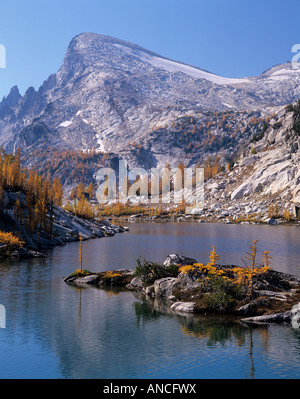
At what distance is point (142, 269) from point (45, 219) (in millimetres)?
66074

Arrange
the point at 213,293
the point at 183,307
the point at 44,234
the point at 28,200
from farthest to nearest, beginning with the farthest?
the point at 28,200, the point at 44,234, the point at 183,307, the point at 213,293

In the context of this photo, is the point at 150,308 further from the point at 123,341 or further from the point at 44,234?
the point at 44,234

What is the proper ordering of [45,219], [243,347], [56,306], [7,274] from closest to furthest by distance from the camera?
[243,347], [56,306], [7,274], [45,219]

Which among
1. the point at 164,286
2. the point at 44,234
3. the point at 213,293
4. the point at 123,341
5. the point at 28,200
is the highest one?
the point at 28,200

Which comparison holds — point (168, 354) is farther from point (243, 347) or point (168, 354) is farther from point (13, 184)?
point (13, 184)

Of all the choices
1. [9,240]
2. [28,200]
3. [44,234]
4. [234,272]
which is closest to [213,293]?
[234,272]

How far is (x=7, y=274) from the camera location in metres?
64.1

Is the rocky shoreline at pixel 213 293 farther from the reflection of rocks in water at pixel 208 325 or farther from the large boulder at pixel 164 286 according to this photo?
the reflection of rocks in water at pixel 208 325

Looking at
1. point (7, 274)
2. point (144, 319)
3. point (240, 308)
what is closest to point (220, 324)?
point (240, 308)

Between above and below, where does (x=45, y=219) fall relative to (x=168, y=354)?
above

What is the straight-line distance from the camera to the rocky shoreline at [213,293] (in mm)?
39781

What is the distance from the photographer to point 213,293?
43000 mm

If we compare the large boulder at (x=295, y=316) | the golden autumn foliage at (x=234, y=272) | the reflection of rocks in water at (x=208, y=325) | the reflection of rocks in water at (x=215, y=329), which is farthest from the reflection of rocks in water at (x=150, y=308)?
the large boulder at (x=295, y=316)

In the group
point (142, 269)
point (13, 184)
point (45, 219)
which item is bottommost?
point (142, 269)
